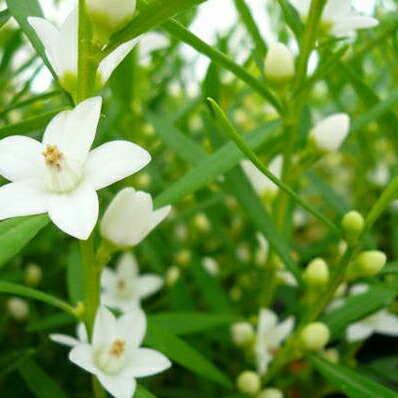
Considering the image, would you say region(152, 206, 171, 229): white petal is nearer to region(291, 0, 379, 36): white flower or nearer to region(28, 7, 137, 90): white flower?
region(28, 7, 137, 90): white flower

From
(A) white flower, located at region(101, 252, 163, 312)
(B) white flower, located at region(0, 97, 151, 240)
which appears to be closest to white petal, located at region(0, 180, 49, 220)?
(B) white flower, located at region(0, 97, 151, 240)

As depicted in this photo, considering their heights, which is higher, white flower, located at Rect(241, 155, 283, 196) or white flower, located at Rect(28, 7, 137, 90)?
white flower, located at Rect(28, 7, 137, 90)

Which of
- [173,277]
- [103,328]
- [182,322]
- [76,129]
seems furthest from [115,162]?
[173,277]

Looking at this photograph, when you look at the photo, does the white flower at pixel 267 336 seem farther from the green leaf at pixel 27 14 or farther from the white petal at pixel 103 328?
the green leaf at pixel 27 14

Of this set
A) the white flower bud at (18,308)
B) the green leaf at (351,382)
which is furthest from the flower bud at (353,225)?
the white flower bud at (18,308)

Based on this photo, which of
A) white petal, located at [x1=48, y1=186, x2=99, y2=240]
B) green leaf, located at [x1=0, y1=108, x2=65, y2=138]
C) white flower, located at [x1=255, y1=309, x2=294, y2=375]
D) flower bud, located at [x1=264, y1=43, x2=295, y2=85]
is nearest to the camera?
white petal, located at [x1=48, y1=186, x2=99, y2=240]

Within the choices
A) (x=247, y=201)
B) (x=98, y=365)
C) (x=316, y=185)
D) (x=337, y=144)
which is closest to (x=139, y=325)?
(x=98, y=365)
